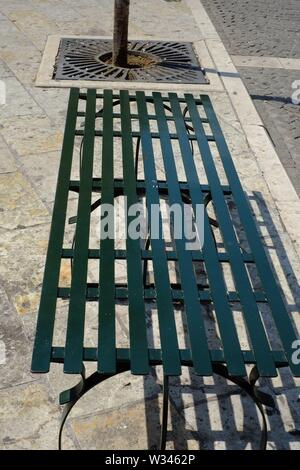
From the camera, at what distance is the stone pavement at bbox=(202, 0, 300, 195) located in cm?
489

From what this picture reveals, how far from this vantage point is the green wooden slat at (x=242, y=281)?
1.83 meters

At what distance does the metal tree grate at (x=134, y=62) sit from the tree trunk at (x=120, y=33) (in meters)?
0.11

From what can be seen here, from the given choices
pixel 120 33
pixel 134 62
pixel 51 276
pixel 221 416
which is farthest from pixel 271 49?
pixel 51 276

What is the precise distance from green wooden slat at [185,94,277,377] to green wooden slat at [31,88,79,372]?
2.33 feet

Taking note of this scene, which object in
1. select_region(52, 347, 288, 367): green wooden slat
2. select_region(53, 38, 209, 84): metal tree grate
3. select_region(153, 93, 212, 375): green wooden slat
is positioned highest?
select_region(153, 93, 212, 375): green wooden slat

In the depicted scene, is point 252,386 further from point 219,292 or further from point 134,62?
point 134,62

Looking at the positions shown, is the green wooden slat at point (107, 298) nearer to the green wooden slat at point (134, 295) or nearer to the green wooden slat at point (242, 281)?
the green wooden slat at point (134, 295)

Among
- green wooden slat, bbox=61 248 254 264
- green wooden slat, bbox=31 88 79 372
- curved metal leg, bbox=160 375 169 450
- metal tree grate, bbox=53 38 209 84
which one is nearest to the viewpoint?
green wooden slat, bbox=31 88 79 372

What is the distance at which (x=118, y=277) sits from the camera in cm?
289

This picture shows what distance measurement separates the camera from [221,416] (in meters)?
2.35

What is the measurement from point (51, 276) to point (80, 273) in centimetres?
11

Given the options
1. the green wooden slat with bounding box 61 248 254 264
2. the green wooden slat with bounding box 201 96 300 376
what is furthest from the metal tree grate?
the green wooden slat with bounding box 61 248 254 264

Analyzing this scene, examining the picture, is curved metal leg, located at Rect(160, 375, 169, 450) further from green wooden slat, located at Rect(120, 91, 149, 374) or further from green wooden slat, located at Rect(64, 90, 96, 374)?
green wooden slat, located at Rect(64, 90, 96, 374)

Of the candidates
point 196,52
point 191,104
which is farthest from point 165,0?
point 191,104
